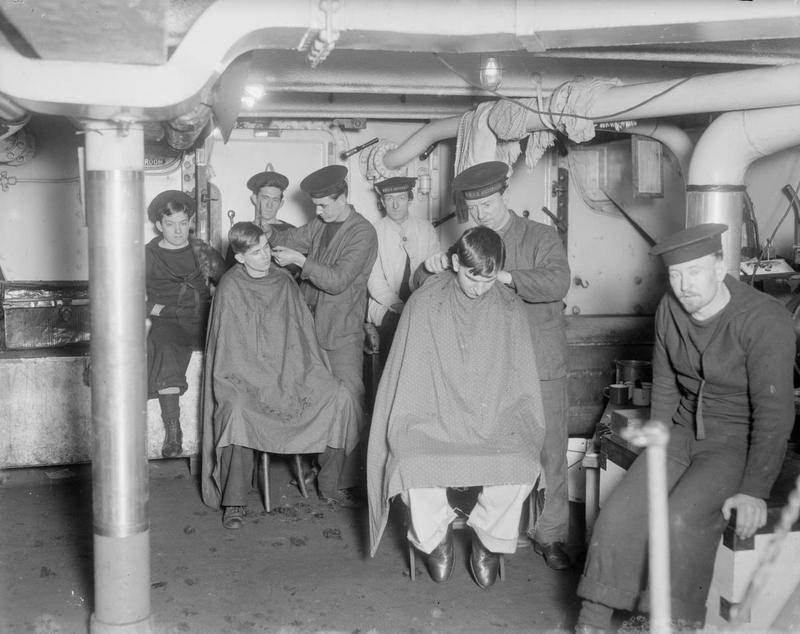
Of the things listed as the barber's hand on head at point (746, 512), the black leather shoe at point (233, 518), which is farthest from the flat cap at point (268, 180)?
the barber's hand on head at point (746, 512)

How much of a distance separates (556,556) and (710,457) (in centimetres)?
109

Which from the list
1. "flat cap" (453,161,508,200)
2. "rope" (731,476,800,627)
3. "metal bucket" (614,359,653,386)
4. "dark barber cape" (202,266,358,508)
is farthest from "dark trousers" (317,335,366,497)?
"rope" (731,476,800,627)

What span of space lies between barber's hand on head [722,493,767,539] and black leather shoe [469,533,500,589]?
1095 millimetres

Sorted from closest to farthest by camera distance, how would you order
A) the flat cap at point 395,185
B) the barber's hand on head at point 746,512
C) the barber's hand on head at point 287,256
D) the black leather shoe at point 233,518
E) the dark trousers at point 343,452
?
the barber's hand on head at point 746,512
the black leather shoe at point 233,518
the barber's hand on head at point 287,256
the dark trousers at point 343,452
the flat cap at point 395,185

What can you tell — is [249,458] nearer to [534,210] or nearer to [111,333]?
[111,333]

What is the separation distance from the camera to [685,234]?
2.90 metres

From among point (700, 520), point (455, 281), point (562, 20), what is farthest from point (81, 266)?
point (700, 520)

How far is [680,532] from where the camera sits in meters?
2.74

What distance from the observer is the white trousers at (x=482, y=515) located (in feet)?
11.4

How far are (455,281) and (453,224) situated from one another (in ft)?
8.12

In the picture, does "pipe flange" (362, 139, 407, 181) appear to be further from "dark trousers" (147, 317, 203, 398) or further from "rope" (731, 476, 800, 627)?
"rope" (731, 476, 800, 627)

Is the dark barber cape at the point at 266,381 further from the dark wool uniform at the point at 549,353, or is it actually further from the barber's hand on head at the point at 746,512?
the barber's hand on head at the point at 746,512

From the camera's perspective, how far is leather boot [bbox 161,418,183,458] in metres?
4.93

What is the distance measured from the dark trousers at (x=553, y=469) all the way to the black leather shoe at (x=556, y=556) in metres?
0.03
